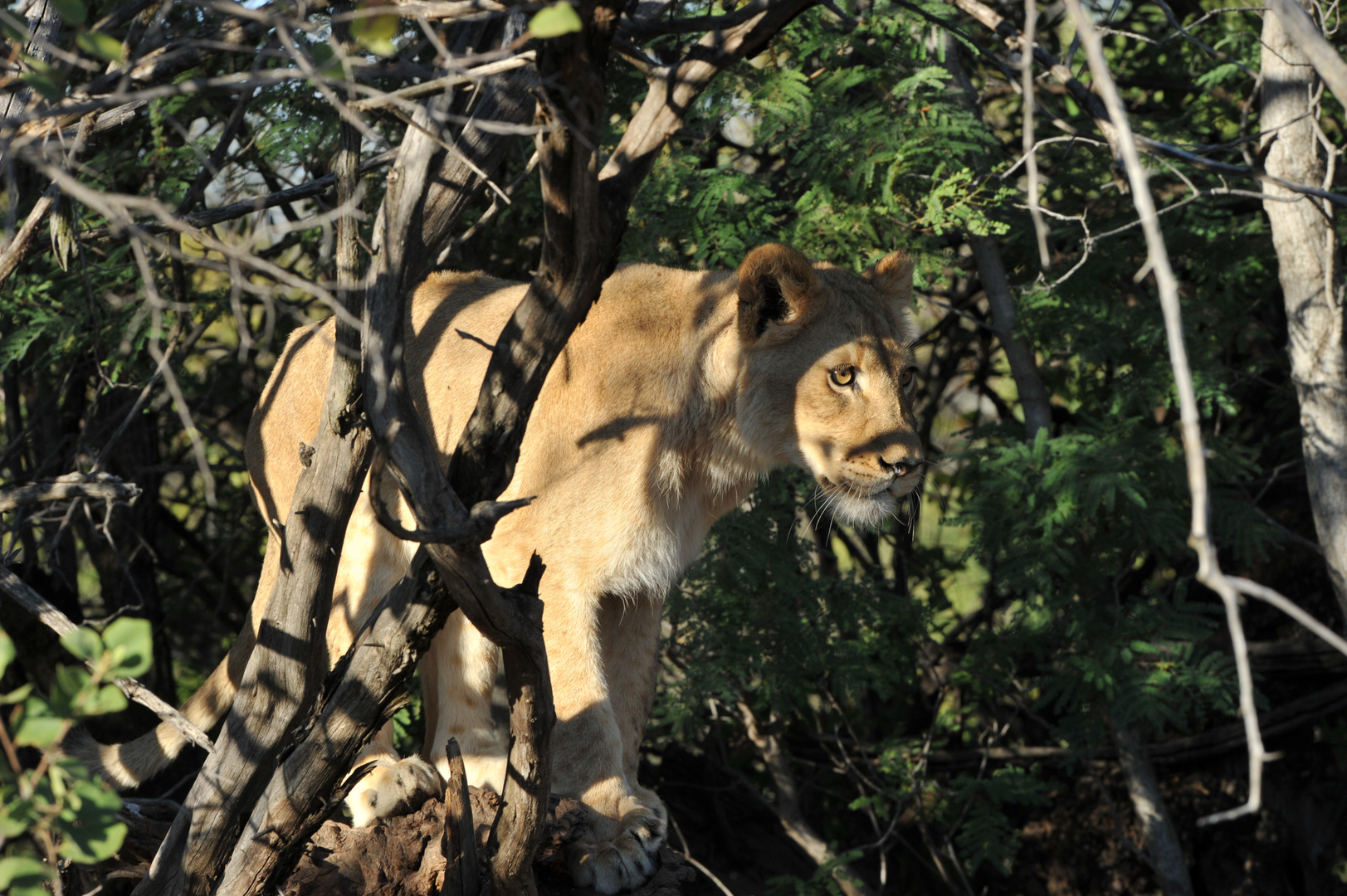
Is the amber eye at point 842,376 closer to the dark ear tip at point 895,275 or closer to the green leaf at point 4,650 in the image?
the dark ear tip at point 895,275

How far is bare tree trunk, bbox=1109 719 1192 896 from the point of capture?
18.4 feet

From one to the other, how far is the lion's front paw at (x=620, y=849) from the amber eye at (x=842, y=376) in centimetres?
145

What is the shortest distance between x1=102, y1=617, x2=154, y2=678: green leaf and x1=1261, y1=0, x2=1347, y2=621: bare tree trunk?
4.14m

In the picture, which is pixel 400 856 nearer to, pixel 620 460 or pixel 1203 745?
pixel 620 460

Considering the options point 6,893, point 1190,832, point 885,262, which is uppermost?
point 6,893

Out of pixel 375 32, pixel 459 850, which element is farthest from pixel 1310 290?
pixel 375 32

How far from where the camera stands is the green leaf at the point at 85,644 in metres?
1.65

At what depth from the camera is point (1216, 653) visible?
511 cm

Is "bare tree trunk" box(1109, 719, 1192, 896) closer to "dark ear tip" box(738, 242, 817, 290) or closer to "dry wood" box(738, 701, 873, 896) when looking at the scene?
"dry wood" box(738, 701, 873, 896)

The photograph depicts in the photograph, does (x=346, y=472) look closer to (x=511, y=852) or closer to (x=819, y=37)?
(x=511, y=852)

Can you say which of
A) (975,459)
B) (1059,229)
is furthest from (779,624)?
(1059,229)

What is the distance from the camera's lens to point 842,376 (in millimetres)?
3773

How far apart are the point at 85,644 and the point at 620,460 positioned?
6.89ft

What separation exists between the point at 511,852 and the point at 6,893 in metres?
1.42
